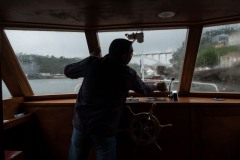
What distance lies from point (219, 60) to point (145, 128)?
4.54ft

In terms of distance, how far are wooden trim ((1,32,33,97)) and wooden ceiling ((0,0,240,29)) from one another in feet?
1.04

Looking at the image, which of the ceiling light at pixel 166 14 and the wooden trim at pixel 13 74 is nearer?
the ceiling light at pixel 166 14

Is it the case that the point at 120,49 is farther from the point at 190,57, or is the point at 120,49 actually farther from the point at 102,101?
the point at 190,57

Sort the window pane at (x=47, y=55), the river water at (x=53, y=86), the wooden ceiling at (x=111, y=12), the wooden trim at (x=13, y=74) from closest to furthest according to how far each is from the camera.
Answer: the wooden ceiling at (x=111, y=12) < the wooden trim at (x=13, y=74) < the window pane at (x=47, y=55) < the river water at (x=53, y=86)

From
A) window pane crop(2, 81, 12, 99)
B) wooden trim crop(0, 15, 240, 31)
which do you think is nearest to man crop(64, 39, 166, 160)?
wooden trim crop(0, 15, 240, 31)

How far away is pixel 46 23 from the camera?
8.69ft

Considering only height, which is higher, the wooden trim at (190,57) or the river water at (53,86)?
the wooden trim at (190,57)

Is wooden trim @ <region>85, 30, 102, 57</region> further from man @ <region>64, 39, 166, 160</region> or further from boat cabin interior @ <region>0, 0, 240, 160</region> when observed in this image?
man @ <region>64, 39, 166, 160</region>

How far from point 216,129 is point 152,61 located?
1.14 metres

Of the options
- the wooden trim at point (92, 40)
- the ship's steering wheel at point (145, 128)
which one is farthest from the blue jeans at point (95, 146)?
the wooden trim at point (92, 40)

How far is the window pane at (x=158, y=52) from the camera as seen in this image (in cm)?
296

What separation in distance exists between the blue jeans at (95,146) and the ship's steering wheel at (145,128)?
38cm

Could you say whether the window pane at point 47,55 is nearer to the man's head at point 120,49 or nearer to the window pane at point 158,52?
the window pane at point 158,52

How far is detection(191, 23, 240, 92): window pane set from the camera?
2.77 m
